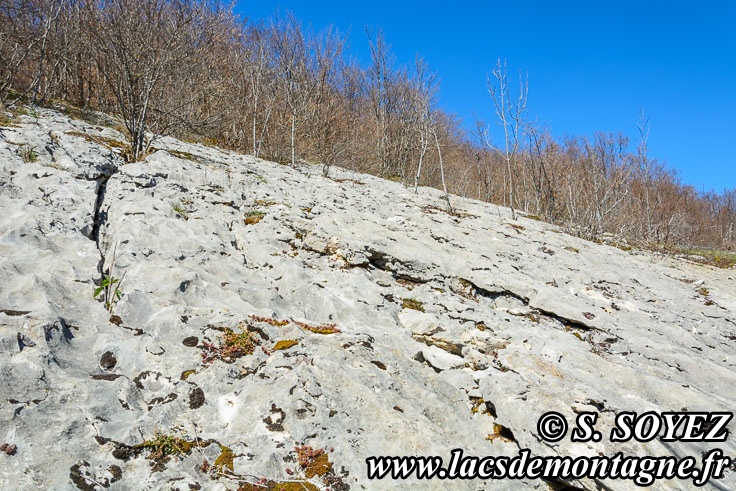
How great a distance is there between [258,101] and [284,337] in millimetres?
13897

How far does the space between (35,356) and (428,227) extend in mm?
5657

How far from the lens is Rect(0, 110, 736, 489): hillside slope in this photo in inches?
81.4

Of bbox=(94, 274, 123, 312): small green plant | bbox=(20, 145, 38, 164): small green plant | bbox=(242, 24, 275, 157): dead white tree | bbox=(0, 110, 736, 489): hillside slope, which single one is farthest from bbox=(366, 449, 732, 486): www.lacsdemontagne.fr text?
bbox=(242, 24, 275, 157): dead white tree

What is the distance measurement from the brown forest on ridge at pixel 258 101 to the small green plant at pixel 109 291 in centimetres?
425

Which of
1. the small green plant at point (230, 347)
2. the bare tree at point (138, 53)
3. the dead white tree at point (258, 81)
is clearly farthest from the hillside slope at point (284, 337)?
the dead white tree at point (258, 81)

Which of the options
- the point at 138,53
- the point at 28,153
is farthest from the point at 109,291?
the point at 138,53

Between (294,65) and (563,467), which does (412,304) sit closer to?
(563,467)

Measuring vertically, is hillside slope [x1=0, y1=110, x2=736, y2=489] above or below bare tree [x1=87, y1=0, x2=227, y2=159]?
below

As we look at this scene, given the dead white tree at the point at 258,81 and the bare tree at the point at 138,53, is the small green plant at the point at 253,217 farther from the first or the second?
the dead white tree at the point at 258,81

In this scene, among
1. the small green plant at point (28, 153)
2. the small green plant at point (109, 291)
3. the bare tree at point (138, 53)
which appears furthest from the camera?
the bare tree at point (138, 53)

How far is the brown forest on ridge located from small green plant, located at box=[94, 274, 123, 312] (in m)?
4.25

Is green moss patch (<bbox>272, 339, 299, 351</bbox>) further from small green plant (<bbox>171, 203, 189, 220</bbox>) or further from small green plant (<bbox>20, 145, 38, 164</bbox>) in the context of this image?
small green plant (<bbox>20, 145, 38, 164</bbox>)

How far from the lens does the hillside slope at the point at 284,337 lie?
2.07 m

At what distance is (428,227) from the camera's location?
271 inches
